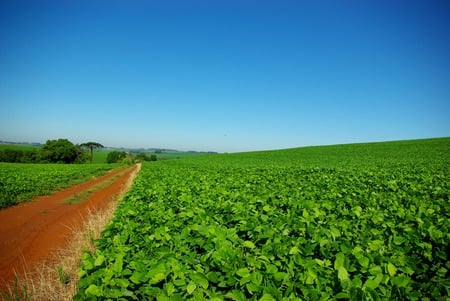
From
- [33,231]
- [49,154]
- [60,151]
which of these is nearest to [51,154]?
[49,154]

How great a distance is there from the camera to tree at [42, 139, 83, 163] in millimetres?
75250

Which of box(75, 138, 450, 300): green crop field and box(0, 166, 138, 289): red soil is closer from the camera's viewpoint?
box(75, 138, 450, 300): green crop field

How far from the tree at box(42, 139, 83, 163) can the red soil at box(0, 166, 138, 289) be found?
71664 mm

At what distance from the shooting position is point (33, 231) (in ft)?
30.8

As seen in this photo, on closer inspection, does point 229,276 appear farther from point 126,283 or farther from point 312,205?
point 312,205

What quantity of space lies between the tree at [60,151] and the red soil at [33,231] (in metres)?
71.7

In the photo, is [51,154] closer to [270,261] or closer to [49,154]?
[49,154]

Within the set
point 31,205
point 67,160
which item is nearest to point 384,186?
point 31,205

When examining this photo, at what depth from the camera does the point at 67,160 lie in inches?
3081

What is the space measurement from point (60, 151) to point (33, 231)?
7839 centimetres

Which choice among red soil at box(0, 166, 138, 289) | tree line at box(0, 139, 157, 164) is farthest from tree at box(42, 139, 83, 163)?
red soil at box(0, 166, 138, 289)

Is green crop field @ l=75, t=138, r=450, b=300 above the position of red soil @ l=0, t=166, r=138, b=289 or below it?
above

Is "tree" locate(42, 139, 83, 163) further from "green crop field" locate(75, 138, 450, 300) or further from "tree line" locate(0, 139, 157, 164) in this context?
"green crop field" locate(75, 138, 450, 300)

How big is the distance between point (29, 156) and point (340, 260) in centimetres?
9784
